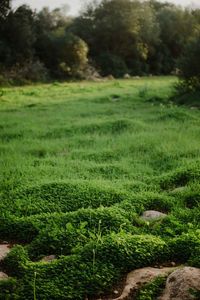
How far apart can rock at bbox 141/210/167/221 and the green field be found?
82 millimetres

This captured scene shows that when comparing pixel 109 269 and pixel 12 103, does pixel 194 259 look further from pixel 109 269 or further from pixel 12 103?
pixel 12 103

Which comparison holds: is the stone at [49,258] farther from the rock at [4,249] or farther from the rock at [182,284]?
the rock at [182,284]

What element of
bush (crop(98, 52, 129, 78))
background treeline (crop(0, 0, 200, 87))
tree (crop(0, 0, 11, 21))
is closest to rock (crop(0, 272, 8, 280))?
background treeline (crop(0, 0, 200, 87))

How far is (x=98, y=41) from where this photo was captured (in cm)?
3138

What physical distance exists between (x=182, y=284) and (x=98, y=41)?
107 ft

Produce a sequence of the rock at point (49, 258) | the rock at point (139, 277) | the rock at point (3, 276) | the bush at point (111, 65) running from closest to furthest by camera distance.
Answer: the rock at point (139, 277) → the rock at point (3, 276) → the rock at point (49, 258) → the bush at point (111, 65)

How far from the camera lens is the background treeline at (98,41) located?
2036cm

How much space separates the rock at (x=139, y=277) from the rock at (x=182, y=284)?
7.3 inches

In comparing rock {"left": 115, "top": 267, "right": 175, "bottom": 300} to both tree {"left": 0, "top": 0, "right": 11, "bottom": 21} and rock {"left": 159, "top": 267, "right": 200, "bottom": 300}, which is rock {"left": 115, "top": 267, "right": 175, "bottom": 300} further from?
tree {"left": 0, "top": 0, "right": 11, "bottom": 21}

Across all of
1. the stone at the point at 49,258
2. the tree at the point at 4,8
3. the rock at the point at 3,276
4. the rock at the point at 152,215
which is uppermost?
the tree at the point at 4,8

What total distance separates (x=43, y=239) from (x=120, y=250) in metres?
0.89

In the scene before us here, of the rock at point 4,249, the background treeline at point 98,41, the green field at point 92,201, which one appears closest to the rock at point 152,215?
the green field at point 92,201

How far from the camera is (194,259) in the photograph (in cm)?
235

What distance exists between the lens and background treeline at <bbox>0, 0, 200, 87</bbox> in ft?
66.8
